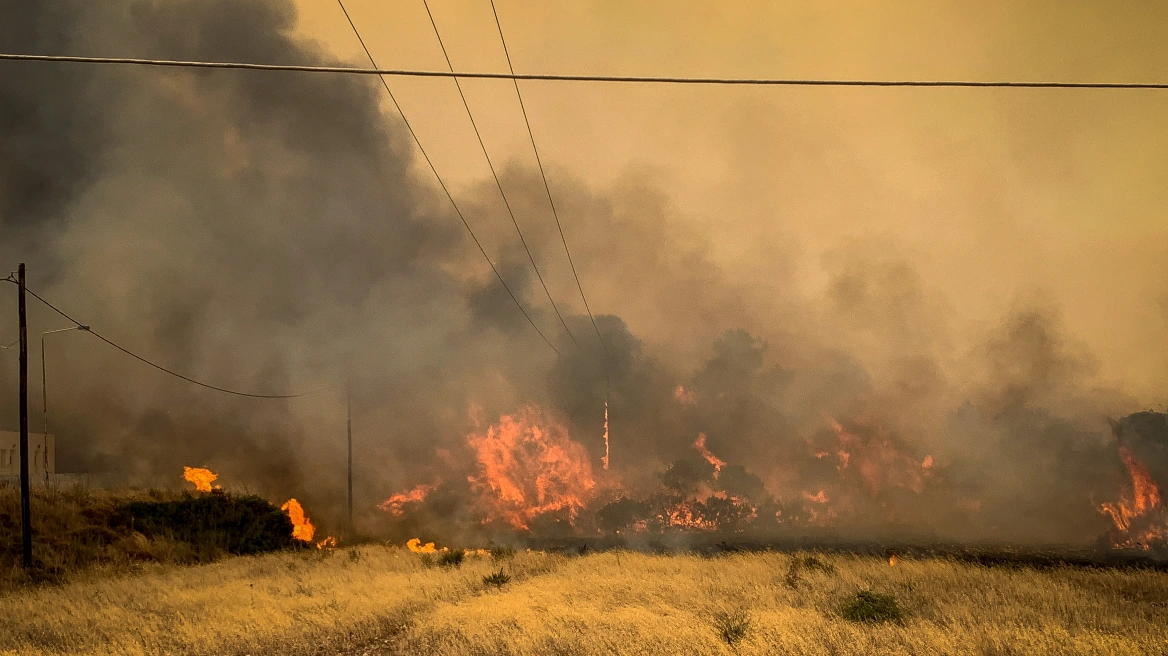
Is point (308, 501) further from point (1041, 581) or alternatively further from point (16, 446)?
point (1041, 581)

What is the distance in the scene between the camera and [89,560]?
27516mm

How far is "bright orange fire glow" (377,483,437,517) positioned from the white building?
18.3m

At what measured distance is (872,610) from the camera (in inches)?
643

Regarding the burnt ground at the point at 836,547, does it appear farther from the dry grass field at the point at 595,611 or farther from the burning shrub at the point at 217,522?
the burning shrub at the point at 217,522

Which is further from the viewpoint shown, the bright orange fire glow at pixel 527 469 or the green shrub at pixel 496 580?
the bright orange fire glow at pixel 527 469

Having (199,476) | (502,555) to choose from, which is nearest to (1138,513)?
(502,555)

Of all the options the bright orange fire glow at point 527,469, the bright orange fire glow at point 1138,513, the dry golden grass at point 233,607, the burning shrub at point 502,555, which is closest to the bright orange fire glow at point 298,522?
the dry golden grass at point 233,607

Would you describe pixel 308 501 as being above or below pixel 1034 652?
below

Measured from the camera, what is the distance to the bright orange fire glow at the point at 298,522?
127 ft

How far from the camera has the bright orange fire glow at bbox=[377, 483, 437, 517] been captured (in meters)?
47.8

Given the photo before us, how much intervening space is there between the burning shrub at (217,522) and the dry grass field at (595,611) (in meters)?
7.19

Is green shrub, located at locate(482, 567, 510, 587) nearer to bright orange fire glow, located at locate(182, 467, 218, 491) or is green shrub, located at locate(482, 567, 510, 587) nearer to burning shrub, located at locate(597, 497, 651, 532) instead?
bright orange fire glow, located at locate(182, 467, 218, 491)

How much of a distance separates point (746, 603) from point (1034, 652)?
643 centimetres

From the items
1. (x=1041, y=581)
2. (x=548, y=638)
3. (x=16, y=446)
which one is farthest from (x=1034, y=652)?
(x=16, y=446)
